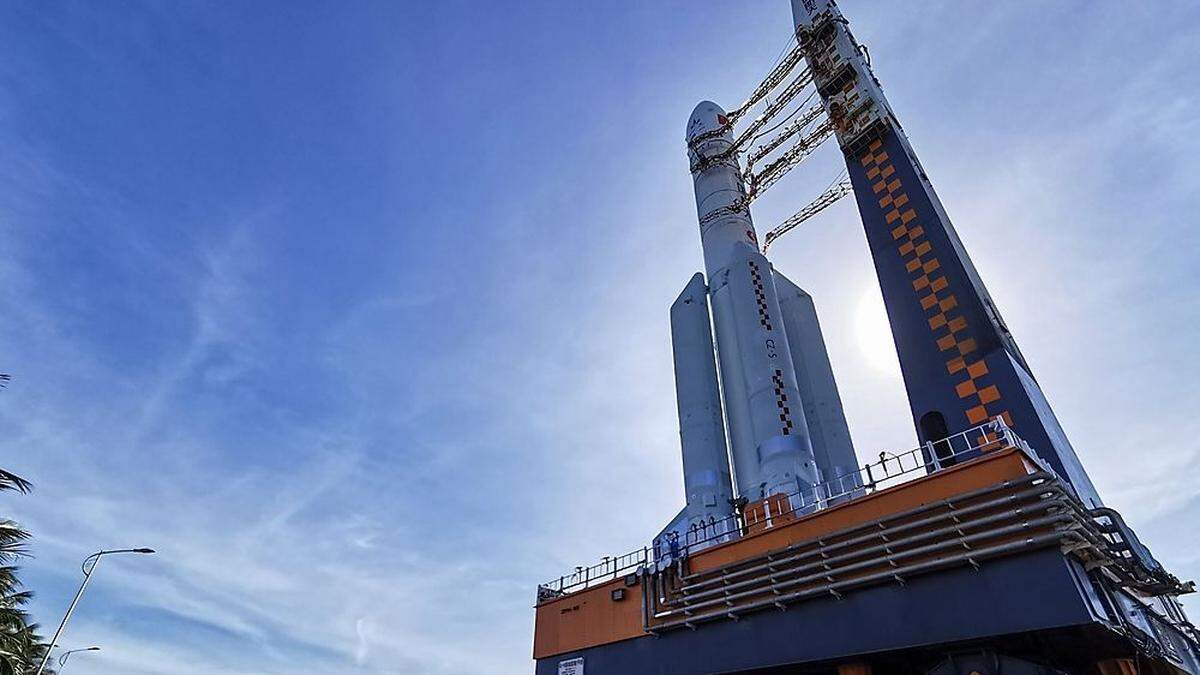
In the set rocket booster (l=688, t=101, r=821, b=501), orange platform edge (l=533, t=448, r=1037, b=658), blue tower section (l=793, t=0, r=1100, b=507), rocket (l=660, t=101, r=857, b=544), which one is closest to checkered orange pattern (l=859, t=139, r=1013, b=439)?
blue tower section (l=793, t=0, r=1100, b=507)

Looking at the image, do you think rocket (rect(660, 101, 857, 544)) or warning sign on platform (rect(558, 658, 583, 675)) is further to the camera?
rocket (rect(660, 101, 857, 544))

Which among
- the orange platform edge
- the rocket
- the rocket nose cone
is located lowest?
the orange platform edge

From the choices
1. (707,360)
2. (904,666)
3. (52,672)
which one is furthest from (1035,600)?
(52,672)

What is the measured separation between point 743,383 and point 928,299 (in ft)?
26.9

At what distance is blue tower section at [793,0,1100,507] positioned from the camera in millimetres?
21359

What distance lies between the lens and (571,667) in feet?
66.5

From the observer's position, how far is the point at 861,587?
14.4m

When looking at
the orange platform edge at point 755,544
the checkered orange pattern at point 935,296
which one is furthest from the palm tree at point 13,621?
the checkered orange pattern at point 935,296

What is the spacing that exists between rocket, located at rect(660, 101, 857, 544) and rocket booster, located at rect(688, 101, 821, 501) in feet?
0.16

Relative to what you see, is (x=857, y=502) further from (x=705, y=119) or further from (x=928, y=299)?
(x=705, y=119)

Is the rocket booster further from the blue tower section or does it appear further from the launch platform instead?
the blue tower section

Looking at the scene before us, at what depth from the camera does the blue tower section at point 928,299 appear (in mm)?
21359

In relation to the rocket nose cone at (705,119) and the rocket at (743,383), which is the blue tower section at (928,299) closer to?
the rocket at (743,383)

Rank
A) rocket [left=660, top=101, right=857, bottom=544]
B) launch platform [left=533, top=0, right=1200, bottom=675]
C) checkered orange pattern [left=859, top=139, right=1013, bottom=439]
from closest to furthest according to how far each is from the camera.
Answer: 1. launch platform [left=533, top=0, right=1200, bottom=675]
2. checkered orange pattern [left=859, top=139, right=1013, bottom=439]
3. rocket [left=660, top=101, right=857, bottom=544]
